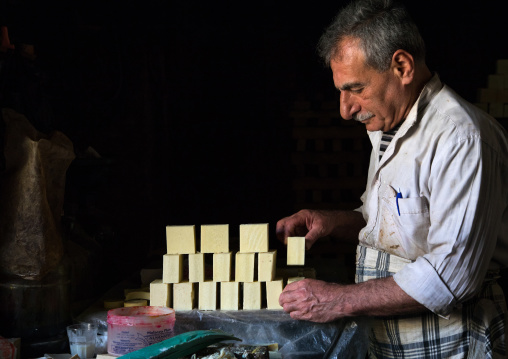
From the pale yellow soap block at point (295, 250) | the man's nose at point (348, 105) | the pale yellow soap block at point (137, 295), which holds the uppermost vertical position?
the man's nose at point (348, 105)

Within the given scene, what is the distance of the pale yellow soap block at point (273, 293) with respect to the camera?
7.68ft

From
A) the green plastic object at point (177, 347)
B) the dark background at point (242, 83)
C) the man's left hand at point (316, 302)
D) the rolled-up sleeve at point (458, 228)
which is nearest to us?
the green plastic object at point (177, 347)

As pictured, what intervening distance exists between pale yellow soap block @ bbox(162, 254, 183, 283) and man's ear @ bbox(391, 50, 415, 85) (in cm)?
104

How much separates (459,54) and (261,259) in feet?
13.7

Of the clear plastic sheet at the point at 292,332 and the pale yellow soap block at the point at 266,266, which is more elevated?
the pale yellow soap block at the point at 266,266

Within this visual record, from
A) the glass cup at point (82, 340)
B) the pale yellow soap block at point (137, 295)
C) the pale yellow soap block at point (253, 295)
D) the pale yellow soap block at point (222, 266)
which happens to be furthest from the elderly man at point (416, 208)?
the glass cup at point (82, 340)

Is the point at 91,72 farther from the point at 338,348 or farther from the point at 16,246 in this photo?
the point at 338,348

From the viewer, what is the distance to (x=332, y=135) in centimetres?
484

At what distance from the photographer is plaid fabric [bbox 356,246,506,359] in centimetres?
227

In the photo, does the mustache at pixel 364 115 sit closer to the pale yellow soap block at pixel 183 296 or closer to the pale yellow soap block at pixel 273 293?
the pale yellow soap block at pixel 273 293

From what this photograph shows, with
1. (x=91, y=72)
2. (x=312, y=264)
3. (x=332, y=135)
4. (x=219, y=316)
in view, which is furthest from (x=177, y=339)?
(x=332, y=135)

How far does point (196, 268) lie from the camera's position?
2.34 metres

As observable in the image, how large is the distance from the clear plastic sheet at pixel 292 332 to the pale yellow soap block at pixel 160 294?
0.29 feet

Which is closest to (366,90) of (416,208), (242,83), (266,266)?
(416,208)
